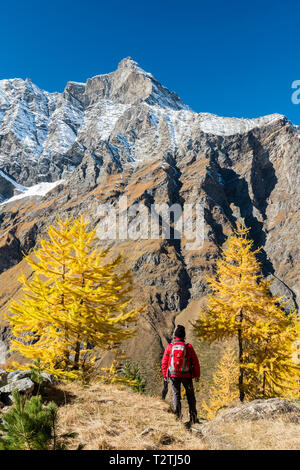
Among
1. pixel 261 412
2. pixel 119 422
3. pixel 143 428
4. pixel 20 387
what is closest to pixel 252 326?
pixel 261 412

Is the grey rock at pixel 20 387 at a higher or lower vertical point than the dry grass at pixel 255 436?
higher

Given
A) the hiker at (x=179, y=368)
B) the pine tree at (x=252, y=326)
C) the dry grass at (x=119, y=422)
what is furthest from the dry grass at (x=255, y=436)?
the pine tree at (x=252, y=326)

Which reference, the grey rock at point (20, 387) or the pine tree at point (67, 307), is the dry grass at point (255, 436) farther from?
the pine tree at point (67, 307)

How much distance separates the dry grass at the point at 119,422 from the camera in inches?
180

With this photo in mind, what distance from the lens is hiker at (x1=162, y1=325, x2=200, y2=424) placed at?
677 cm

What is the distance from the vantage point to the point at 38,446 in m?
3.42

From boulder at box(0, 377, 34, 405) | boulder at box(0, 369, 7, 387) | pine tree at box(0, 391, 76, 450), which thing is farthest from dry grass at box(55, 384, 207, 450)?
boulder at box(0, 369, 7, 387)

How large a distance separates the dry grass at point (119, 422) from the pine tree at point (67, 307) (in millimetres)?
2105

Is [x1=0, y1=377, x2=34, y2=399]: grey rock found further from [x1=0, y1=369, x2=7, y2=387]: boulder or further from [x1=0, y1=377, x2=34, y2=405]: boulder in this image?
[x1=0, y1=369, x2=7, y2=387]: boulder

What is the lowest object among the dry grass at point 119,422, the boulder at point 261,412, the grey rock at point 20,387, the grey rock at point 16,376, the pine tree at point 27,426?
the boulder at point 261,412

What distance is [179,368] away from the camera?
6.75 m

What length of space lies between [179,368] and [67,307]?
4.69 meters
